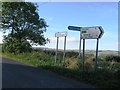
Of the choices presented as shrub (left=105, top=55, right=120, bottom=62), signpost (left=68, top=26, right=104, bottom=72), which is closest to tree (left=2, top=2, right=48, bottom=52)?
shrub (left=105, top=55, right=120, bottom=62)

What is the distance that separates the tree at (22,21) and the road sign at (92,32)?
15.1 m

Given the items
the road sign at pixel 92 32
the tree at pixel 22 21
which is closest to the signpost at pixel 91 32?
the road sign at pixel 92 32

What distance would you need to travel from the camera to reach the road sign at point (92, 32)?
1589cm

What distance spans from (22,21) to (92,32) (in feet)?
54.5

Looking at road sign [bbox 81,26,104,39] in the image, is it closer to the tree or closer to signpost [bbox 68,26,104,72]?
signpost [bbox 68,26,104,72]

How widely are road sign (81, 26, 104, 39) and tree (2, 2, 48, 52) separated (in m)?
15.1

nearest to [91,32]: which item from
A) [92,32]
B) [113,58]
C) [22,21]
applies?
[92,32]

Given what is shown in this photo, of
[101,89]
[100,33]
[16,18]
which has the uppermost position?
[16,18]

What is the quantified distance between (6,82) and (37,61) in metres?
9.39

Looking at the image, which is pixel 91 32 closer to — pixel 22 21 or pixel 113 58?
pixel 113 58

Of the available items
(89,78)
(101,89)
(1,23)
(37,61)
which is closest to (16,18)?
(1,23)

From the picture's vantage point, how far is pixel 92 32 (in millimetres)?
16453

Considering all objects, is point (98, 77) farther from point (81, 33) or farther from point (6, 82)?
point (6, 82)

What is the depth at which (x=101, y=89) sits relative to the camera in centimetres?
1309
